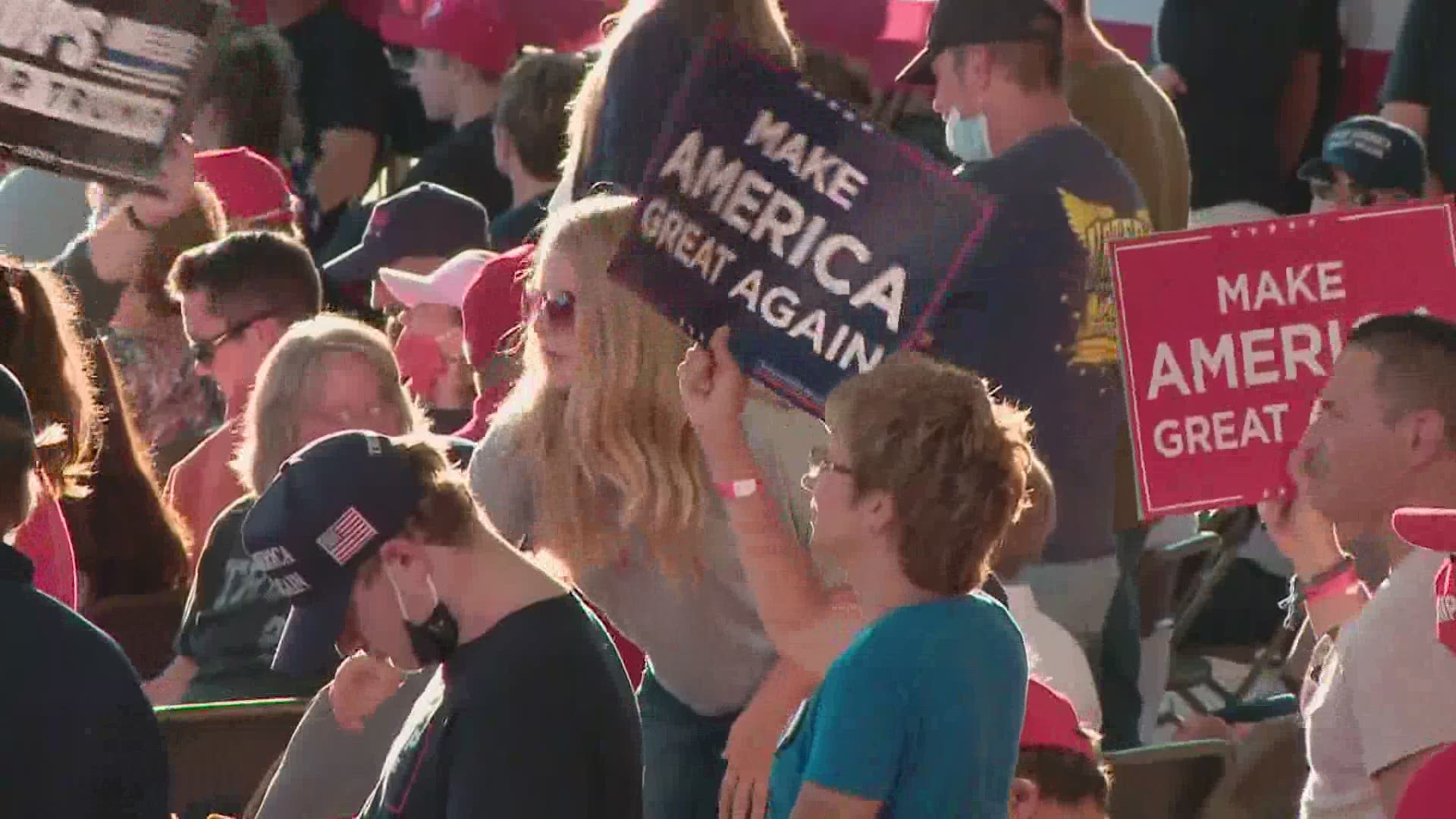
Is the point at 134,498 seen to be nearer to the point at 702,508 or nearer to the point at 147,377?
the point at 147,377

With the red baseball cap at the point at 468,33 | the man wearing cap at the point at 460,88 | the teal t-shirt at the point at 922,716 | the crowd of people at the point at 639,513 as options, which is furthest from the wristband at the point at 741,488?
the red baseball cap at the point at 468,33

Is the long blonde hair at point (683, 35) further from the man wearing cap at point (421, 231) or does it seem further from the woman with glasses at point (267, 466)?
the man wearing cap at point (421, 231)

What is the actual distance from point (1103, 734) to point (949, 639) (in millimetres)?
2223

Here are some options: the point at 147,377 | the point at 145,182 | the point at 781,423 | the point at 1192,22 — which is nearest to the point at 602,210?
the point at 781,423

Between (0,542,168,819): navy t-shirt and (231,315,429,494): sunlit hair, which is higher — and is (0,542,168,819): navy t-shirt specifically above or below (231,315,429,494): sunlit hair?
above

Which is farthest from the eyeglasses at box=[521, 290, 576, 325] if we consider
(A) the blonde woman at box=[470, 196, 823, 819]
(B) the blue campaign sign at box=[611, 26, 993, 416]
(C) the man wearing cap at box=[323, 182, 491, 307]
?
(C) the man wearing cap at box=[323, 182, 491, 307]

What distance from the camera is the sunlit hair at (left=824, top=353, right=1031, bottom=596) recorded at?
3844mm

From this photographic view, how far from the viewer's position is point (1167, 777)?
5.31m

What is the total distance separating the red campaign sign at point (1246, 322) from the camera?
16.1 ft

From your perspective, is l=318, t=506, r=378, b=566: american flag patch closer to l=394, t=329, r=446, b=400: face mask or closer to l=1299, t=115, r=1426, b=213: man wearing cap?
l=394, t=329, r=446, b=400: face mask

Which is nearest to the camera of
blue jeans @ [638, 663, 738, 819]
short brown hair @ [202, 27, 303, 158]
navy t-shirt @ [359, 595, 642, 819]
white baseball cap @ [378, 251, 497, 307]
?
navy t-shirt @ [359, 595, 642, 819]

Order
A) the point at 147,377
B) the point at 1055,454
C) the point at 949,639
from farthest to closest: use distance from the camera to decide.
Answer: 1. the point at 147,377
2. the point at 1055,454
3. the point at 949,639

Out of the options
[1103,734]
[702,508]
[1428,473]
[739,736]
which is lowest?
[1103,734]

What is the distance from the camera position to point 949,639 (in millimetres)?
3730
